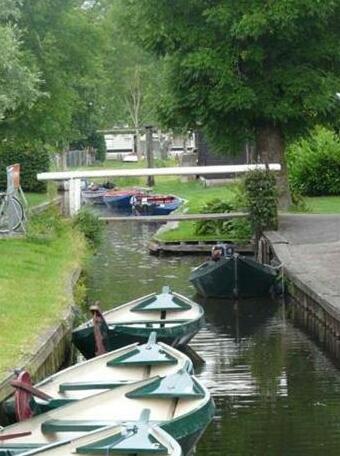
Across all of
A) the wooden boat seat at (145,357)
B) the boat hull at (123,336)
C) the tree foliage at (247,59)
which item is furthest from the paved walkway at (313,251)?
the wooden boat seat at (145,357)

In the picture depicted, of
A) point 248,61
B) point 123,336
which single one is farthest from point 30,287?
point 248,61

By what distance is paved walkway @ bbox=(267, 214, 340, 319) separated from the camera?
2258 centimetres

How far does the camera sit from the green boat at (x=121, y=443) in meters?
9.56

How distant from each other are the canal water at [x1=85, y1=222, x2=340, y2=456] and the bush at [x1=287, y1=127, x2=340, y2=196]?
1972cm

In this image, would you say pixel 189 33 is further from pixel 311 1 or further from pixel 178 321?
pixel 178 321

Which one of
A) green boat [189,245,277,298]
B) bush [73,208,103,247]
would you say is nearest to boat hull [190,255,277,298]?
green boat [189,245,277,298]

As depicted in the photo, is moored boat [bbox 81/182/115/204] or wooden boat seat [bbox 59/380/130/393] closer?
wooden boat seat [bbox 59/380/130/393]

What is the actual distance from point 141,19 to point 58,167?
3723 cm

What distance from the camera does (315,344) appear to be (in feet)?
67.8

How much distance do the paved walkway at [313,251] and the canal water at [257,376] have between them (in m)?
0.94

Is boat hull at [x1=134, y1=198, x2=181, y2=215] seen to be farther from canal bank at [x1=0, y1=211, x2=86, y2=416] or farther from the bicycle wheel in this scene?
the bicycle wheel

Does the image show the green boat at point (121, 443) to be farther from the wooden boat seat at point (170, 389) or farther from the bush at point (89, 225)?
the bush at point (89, 225)

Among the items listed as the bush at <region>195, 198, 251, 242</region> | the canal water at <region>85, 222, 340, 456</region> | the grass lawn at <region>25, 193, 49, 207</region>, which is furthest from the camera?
the grass lawn at <region>25, 193, 49, 207</region>

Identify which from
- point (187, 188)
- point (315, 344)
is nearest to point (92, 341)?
point (315, 344)
